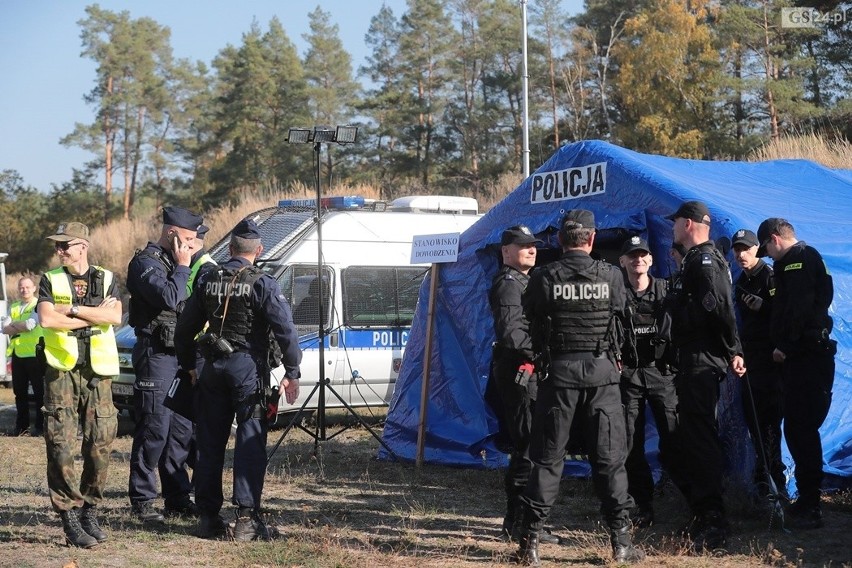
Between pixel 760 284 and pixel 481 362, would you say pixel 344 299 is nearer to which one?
pixel 481 362

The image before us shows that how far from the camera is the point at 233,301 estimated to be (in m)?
6.32

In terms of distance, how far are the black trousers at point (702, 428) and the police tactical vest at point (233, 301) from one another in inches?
108

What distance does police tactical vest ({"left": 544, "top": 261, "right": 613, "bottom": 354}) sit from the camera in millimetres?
5680

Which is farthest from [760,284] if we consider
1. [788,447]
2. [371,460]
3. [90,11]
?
[90,11]

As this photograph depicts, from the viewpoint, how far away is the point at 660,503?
7.45 metres

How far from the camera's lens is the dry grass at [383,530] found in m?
5.94

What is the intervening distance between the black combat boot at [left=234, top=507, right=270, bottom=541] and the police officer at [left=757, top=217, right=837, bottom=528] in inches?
136

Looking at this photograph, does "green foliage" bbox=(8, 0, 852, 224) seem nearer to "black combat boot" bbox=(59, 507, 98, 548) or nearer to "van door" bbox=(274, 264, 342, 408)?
"van door" bbox=(274, 264, 342, 408)

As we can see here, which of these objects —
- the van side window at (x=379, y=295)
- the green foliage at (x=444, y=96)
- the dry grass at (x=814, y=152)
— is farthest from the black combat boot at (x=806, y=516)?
the green foliage at (x=444, y=96)

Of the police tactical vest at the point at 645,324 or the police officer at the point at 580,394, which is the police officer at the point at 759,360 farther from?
the police officer at the point at 580,394

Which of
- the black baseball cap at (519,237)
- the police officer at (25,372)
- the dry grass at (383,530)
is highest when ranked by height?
the black baseball cap at (519,237)

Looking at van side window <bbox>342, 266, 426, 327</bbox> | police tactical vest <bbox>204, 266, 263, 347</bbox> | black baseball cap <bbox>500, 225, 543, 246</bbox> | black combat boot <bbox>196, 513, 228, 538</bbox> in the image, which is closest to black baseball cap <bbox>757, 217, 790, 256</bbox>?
black baseball cap <bbox>500, 225, 543, 246</bbox>

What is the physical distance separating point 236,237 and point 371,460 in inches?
156

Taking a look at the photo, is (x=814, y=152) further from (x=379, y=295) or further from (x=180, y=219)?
(x=180, y=219)
